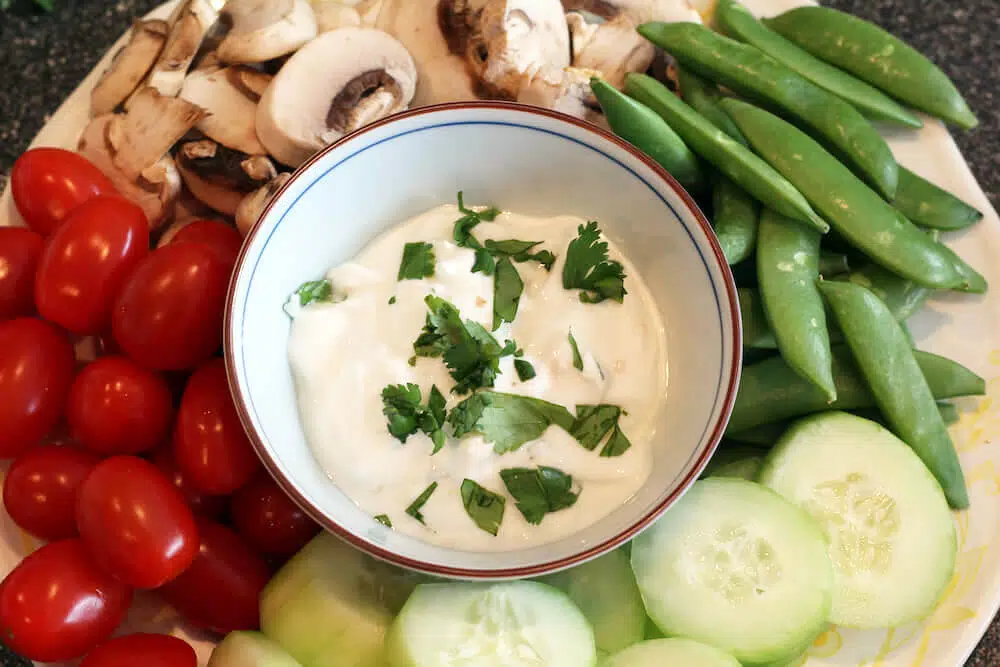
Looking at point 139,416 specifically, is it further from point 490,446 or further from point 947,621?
point 947,621

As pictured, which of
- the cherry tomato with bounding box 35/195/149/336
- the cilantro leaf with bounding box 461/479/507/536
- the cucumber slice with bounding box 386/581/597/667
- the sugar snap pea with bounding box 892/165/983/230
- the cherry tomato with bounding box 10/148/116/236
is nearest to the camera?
the cucumber slice with bounding box 386/581/597/667

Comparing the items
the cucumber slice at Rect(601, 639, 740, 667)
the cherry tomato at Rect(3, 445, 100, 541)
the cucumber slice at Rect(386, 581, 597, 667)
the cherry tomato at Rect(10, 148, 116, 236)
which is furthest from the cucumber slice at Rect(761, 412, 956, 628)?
the cherry tomato at Rect(10, 148, 116, 236)

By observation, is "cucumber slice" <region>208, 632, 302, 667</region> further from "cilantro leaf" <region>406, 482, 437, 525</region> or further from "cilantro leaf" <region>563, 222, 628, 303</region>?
"cilantro leaf" <region>563, 222, 628, 303</region>

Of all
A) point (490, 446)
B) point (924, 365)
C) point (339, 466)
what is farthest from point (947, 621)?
point (339, 466)

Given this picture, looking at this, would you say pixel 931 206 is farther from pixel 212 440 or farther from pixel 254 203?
pixel 212 440

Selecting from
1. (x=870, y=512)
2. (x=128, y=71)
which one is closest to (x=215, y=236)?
(x=128, y=71)

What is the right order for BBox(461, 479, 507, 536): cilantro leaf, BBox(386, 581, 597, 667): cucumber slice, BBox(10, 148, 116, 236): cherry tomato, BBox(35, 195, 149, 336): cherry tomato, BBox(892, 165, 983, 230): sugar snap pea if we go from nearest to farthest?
BBox(386, 581, 597, 667): cucumber slice < BBox(461, 479, 507, 536): cilantro leaf < BBox(35, 195, 149, 336): cherry tomato < BBox(10, 148, 116, 236): cherry tomato < BBox(892, 165, 983, 230): sugar snap pea
